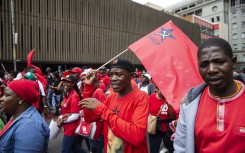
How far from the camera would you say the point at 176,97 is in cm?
311

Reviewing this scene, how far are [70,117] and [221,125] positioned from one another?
11.0ft

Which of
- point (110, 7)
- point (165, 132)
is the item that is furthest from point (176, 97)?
point (110, 7)

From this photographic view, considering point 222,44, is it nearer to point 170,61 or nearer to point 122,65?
point 122,65

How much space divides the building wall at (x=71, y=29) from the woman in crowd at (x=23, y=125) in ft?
A: 63.9

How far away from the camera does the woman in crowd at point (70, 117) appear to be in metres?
4.62

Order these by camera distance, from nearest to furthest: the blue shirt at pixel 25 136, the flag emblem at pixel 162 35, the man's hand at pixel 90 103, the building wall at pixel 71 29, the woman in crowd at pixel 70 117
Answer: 1. the blue shirt at pixel 25 136
2. the man's hand at pixel 90 103
3. the flag emblem at pixel 162 35
4. the woman in crowd at pixel 70 117
5. the building wall at pixel 71 29

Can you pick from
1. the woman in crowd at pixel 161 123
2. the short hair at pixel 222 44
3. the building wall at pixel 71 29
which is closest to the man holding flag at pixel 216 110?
the short hair at pixel 222 44

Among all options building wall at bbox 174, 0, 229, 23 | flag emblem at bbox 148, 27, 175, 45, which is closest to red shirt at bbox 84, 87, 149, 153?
flag emblem at bbox 148, 27, 175, 45

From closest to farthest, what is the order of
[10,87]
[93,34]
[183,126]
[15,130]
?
[183,126]
[15,130]
[10,87]
[93,34]

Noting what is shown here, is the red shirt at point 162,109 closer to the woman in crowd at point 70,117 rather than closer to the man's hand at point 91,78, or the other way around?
the woman in crowd at point 70,117

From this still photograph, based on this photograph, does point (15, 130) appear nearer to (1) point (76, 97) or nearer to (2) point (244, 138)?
(2) point (244, 138)

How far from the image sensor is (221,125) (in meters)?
1.73

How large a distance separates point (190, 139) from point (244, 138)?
36cm

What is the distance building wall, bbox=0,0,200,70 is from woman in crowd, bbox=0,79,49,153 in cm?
1947
